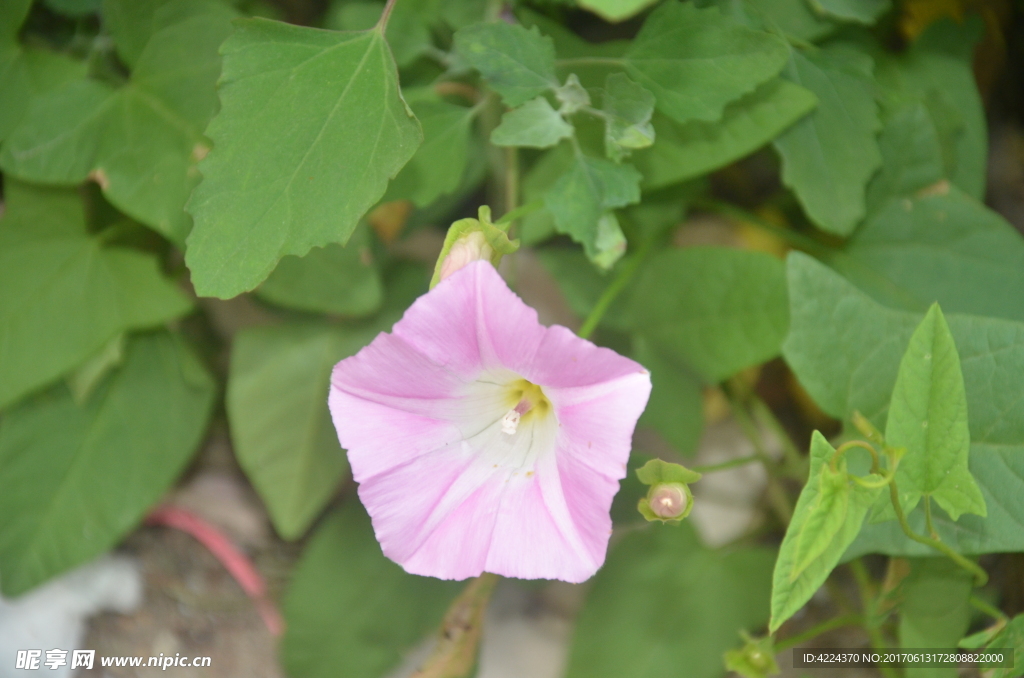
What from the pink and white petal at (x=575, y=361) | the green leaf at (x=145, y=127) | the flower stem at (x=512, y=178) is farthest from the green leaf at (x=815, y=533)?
the green leaf at (x=145, y=127)

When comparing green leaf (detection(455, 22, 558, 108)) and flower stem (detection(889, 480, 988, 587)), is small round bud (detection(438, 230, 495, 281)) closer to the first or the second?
green leaf (detection(455, 22, 558, 108))

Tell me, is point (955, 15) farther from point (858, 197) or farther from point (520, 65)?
point (520, 65)

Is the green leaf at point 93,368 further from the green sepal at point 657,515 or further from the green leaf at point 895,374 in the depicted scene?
the green leaf at point 895,374

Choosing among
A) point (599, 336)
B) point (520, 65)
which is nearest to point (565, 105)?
point (520, 65)

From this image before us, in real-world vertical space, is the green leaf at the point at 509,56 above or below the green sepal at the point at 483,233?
above

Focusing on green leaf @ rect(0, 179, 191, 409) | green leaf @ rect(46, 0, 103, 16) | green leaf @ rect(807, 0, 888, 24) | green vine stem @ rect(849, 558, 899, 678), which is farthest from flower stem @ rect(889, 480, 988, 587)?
green leaf @ rect(46, 0, 103, 16)
